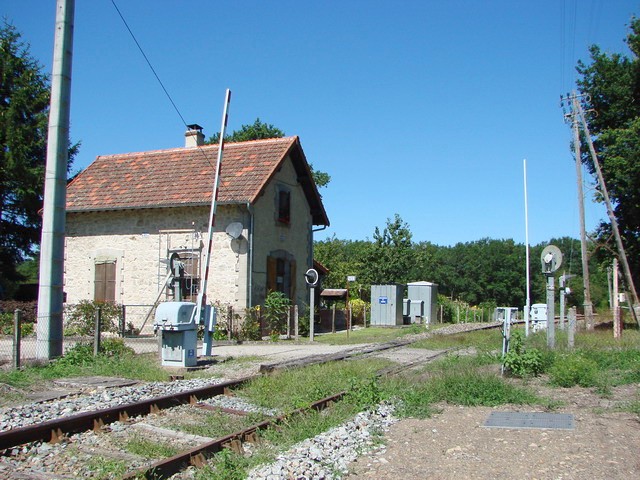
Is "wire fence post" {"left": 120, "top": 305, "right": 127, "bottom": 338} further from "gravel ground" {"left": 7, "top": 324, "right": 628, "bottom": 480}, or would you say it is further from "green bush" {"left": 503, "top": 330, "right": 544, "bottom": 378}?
"green bush" {"left": 503, "top": 330, "right": 544, "bottom": 378}

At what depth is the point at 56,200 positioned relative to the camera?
41.8 feet

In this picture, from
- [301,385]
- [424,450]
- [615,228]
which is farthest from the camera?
[615,228]

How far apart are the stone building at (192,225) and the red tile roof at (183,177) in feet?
0.15

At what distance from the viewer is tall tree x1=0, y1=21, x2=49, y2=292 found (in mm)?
33188

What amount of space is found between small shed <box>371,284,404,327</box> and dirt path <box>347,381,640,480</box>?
74.4ft

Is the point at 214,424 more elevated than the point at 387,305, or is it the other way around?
the point at 387,305

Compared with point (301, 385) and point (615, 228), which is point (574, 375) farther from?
point (615, 228)

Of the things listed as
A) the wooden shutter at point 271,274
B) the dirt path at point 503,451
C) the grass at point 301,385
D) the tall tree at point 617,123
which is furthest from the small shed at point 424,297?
the dirt path at point 503,451

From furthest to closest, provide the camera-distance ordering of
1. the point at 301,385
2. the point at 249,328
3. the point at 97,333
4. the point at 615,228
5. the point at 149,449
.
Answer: the point at 615,228 < the point at 249,328 < the point at 97,333 < the point at 301,385 < the point at 149,449

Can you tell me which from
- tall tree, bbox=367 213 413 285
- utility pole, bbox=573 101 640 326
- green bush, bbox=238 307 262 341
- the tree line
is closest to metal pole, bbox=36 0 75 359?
green bush, bbox=238 307 262 341

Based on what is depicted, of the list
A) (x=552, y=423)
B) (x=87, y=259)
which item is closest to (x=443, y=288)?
(x=87, y=259)

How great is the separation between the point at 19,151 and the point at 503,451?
3265 cm

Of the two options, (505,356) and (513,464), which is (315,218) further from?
(513,464)

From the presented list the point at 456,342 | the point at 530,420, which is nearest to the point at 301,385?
the point at 530,420
